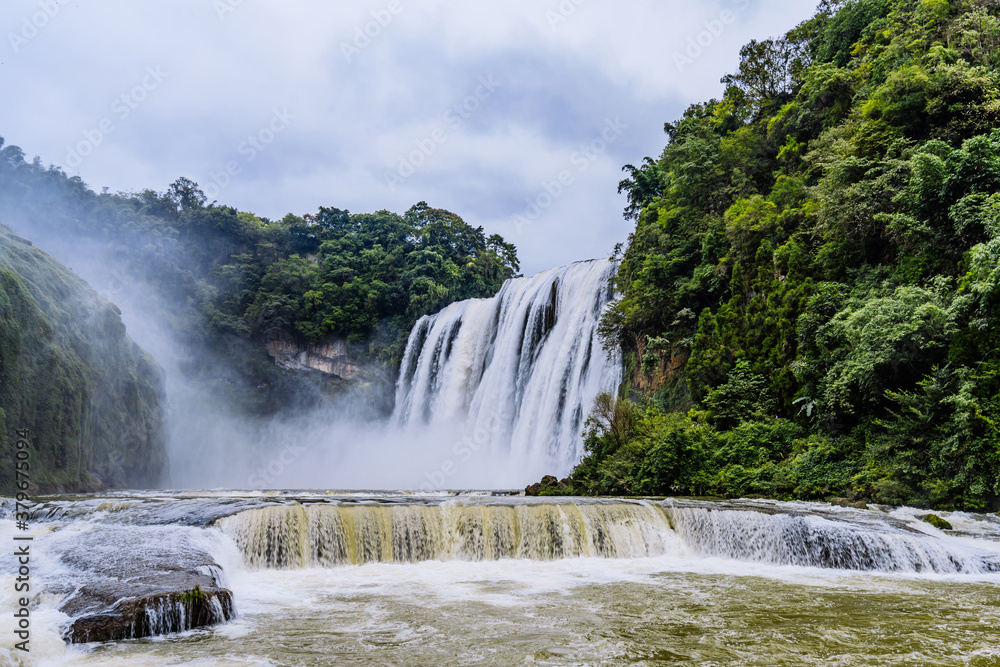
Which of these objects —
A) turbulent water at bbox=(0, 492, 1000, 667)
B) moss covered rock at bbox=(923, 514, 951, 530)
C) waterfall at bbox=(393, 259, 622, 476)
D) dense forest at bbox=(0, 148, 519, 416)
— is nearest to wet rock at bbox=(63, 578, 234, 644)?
turbulent water at bbox=(0, 492, 1000, 667)

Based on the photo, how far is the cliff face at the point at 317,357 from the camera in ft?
137

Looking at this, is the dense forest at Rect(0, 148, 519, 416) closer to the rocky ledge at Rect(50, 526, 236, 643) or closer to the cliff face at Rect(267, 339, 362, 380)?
the cliff face at Rect(267, 339, 362, 380)

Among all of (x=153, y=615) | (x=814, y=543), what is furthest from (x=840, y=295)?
(x=153, y=615)

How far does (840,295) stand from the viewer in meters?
14.8

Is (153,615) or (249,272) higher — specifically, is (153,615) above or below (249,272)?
below

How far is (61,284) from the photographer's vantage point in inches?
881

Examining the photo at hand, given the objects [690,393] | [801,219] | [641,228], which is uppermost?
[641,228]

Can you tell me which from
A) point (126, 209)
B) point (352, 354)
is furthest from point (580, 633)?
point (126, 209)

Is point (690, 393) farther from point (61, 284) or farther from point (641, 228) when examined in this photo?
point (61, 284)

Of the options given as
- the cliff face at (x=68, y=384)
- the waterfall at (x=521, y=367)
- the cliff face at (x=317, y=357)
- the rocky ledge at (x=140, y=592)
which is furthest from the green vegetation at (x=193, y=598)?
the cliff face at (x=317, y=357)

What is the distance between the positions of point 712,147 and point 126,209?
38440 mm

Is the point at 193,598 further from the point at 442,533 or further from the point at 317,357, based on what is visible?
the point at 317,357

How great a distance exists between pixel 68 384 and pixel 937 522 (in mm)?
24284

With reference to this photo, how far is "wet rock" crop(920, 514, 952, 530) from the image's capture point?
9.48 metres
